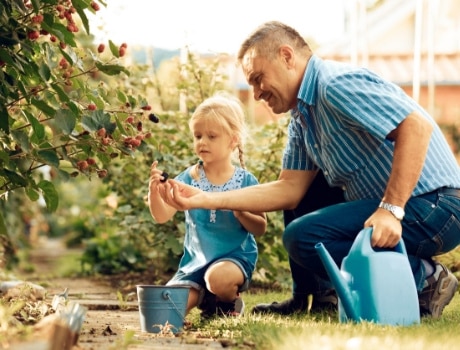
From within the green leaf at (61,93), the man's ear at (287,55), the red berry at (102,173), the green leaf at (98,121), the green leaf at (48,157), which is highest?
the man's ear at (287,55)

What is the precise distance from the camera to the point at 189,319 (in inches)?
126

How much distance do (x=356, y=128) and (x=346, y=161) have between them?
0.15 meters

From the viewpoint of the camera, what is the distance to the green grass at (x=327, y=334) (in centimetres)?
196

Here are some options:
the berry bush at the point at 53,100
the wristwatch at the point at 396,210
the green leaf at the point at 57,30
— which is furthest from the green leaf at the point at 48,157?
the wristwatch at the point at 396,210

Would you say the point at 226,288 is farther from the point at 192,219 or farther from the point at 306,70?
the point at 306,70

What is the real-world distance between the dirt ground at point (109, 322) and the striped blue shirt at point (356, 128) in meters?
0.87

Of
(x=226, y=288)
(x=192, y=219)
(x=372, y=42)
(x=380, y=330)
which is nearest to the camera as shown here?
(x=380, y=330)

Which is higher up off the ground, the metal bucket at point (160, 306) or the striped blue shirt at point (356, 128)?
the striped blue shirt at point (356, 128)

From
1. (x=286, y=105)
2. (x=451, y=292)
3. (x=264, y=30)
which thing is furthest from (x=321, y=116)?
(x=451, y=292)

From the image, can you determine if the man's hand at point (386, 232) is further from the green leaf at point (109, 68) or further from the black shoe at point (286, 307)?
the green leaf at point (109, 68)

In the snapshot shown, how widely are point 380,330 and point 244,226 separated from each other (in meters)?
1.05

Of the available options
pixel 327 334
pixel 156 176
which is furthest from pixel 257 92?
pixel 327 334

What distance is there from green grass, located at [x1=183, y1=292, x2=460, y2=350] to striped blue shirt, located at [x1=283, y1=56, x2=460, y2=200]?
0.50m

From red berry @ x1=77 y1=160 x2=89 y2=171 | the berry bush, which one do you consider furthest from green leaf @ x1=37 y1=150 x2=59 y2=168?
red berry @ x1=77 y1=160 x2=89 y2=171
